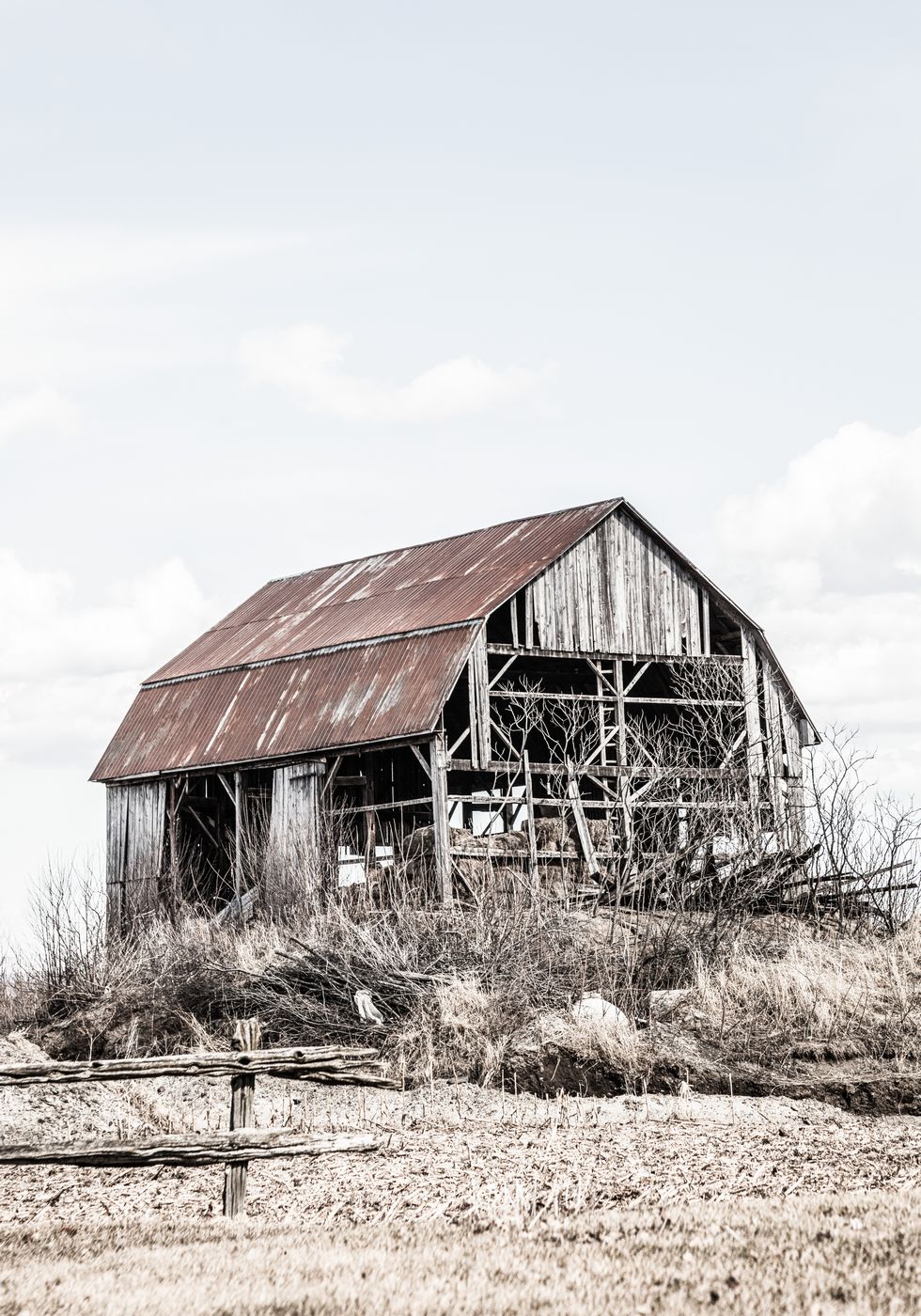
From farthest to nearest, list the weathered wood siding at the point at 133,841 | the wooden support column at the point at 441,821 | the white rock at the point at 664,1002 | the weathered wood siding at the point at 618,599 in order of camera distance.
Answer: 1. the weathered wood siding at the point at 133,841
2. the weathered wood siding at the point at 618,599
3. the wooden support column at the point at 441,821
4. the white rock at the point at 664,1002

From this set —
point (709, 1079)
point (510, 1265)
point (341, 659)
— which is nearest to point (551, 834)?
point (341, 659)

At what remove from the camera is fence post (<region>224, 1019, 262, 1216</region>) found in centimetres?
1101

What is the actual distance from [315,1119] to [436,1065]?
1.91m

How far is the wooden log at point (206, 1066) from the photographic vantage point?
37.3ft

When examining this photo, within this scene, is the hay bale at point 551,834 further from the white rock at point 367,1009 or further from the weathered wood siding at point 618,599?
the white rock at point 367,1009

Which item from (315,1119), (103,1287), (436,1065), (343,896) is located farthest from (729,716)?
(103,1287)

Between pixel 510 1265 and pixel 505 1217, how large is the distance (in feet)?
5.27

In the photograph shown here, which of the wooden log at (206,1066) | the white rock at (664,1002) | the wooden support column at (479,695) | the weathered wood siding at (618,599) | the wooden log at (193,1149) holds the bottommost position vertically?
the wooden log at (193,1149)

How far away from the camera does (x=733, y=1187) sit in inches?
453

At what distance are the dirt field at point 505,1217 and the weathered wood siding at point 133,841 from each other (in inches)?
510

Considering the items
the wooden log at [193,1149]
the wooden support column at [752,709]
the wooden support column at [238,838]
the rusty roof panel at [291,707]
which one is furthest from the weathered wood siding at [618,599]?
the wooden log at [193,1149]

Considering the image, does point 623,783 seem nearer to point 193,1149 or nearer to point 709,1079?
point 709,1079

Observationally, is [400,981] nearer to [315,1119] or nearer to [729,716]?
[315,1119]

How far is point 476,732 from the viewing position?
26.6m
